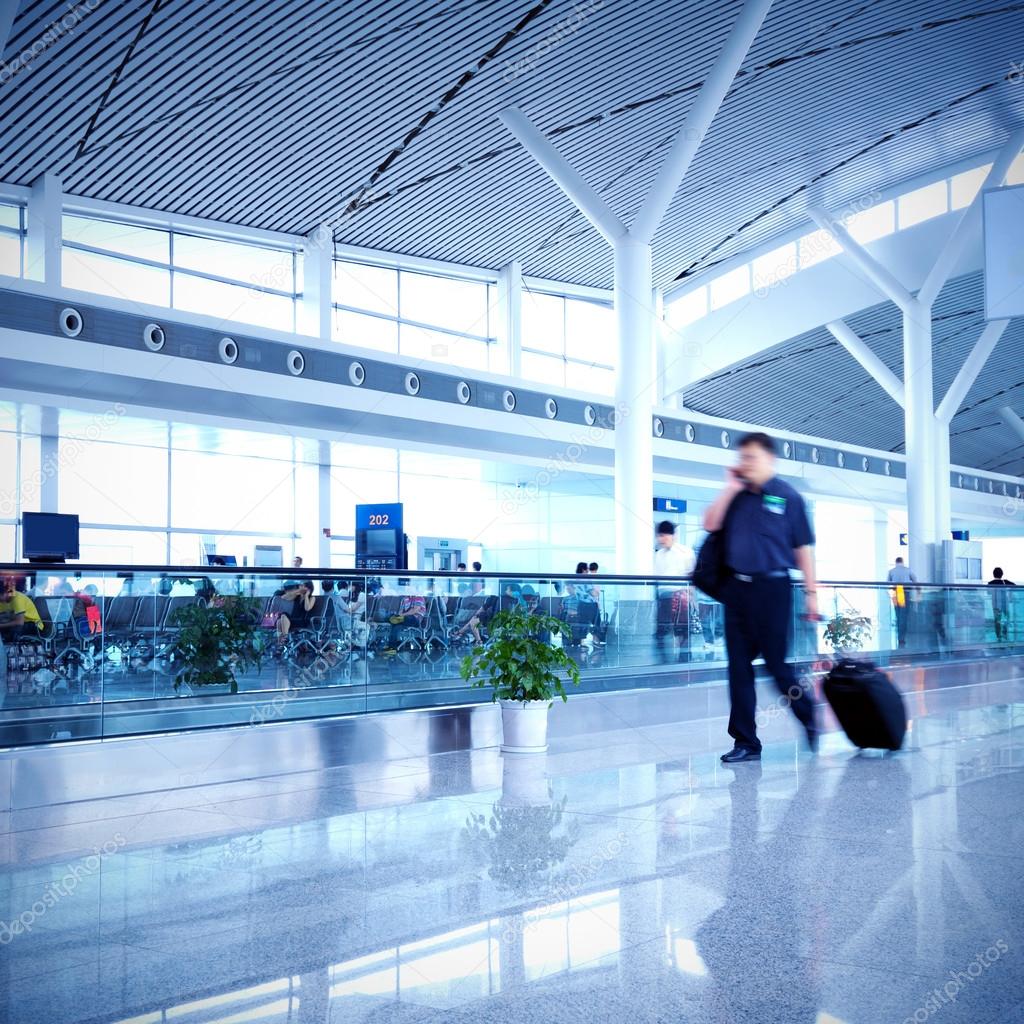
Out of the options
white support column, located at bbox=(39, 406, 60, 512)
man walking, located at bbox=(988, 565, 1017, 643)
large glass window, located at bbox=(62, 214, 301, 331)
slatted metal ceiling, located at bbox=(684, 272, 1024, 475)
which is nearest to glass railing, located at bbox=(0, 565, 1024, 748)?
man walking, located at bbox=(988, 565, 1017, 643)

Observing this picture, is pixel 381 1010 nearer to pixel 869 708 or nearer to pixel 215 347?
pixel 869 708

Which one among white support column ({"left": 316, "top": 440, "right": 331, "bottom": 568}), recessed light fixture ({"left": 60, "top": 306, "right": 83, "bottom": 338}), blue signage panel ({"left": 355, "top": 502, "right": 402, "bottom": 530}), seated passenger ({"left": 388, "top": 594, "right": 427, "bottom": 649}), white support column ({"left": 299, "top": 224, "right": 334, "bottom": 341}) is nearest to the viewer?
seated passenger ({"left": 388, "top": 594, "right": 427, "bottom": 649})

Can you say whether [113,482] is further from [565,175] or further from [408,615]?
[408,615]

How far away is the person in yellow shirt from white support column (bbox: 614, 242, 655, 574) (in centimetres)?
1000

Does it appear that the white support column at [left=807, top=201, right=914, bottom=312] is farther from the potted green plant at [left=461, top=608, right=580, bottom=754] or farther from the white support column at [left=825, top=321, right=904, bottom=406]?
the potted green plant at [left=461, top=608, right=580, bottom=754]

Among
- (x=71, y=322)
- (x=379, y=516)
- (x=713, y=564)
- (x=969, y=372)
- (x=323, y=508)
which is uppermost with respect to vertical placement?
(x=969, y=372)

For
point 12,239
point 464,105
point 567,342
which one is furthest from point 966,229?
point 12,239

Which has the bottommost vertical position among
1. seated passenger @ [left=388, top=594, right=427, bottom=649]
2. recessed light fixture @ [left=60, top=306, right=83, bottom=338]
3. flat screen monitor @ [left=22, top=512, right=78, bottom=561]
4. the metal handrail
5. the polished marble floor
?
the polished marble floor

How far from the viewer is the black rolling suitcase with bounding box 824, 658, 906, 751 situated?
6.57 meters

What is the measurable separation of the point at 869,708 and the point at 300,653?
3.52 m

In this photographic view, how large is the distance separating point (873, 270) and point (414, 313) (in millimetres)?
8818

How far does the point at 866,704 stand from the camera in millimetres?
6824

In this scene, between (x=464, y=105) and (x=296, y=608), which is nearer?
(x=296, y=608)

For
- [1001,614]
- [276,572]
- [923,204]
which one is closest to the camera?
[276,572]
